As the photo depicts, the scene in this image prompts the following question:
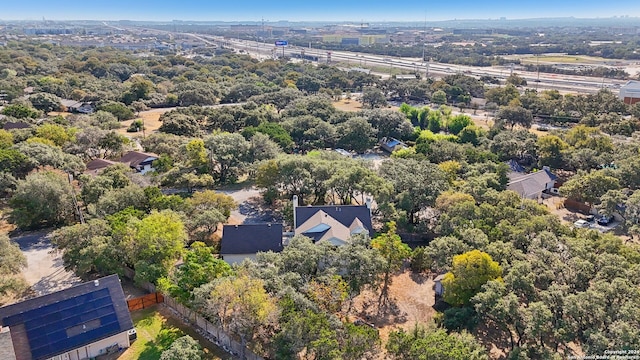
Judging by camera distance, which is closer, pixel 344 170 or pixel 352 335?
pixel 352 335

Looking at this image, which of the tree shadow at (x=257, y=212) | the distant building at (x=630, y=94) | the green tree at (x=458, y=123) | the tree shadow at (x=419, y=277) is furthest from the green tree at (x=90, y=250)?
the distant building at (x=630, y=94)

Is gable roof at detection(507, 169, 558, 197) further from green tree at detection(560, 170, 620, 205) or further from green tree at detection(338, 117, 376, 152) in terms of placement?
green tree at detection(338, 117, 376, 152)

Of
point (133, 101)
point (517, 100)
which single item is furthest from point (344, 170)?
point (133, 101)

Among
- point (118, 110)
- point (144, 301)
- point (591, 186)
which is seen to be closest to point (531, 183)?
point (591, 186)

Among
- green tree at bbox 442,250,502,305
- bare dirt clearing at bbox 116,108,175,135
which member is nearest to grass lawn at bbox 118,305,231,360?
green tree at bbox 442,250,502,305

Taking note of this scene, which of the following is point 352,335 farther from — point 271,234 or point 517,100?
point 517,100

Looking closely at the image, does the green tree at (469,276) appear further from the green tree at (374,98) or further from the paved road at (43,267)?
A: the green tree at (374,98)

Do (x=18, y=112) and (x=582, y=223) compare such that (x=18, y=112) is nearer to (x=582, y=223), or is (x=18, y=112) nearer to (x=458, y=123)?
(x=458, y=123)
